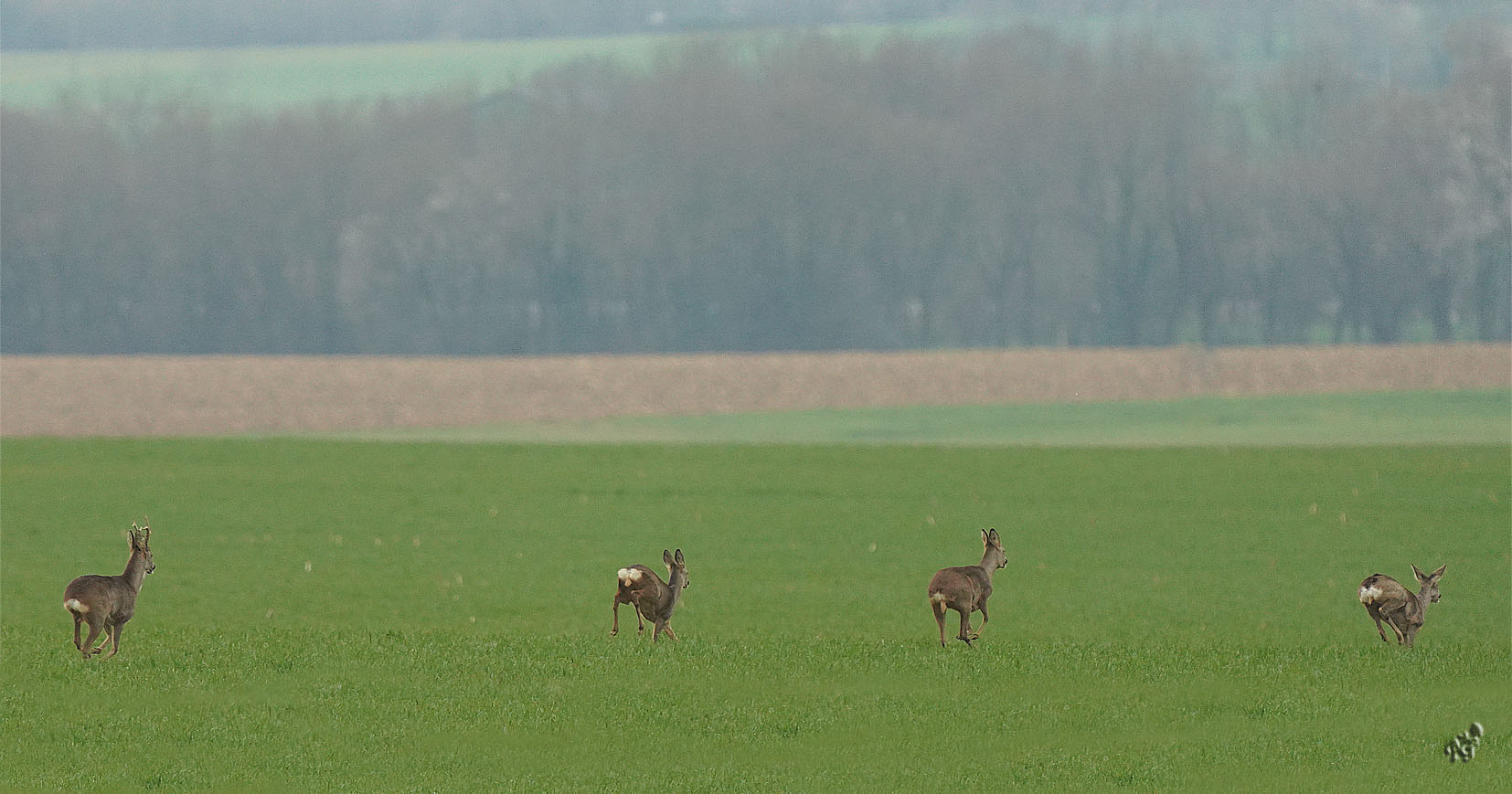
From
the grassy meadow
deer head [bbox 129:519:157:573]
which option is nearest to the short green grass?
the grassy meadow

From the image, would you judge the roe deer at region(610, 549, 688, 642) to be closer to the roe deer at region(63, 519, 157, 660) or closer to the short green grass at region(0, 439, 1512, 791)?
the short green grass at region(0, 439, 1512, 791)

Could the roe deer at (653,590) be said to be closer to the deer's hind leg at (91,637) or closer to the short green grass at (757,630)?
the short green grass at (757,630)

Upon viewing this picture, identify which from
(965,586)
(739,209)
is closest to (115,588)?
(965,586)

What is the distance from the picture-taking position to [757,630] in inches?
524

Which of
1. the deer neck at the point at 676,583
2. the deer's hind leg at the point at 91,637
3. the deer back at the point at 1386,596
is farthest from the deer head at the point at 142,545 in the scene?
the deer back at the point at 1386,596

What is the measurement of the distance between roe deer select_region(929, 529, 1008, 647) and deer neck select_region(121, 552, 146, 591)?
183 inches

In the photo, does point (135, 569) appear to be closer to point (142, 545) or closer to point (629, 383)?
point (142, 545)

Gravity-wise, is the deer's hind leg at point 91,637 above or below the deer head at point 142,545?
below

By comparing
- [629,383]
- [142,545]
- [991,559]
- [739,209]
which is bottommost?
[142,545]

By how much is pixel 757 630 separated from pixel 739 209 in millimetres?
46354

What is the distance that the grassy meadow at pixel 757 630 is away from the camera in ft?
28.8

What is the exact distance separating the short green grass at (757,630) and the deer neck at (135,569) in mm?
653

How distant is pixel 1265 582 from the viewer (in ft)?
56.2

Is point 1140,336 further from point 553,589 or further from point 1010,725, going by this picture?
point 1010,725
